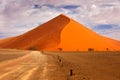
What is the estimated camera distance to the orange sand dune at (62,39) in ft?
503

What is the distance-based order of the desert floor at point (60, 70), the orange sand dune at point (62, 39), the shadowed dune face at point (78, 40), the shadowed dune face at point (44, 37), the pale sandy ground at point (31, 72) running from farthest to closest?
the shadowed dune face at point (44, 37) < the orange sand dune at point (62, 39) < the shadowed dune face at point (78, 40) < the desert floor at point (60, 70) < the pale sandy ground at point (31, 72)

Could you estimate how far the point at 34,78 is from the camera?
18.8 meters

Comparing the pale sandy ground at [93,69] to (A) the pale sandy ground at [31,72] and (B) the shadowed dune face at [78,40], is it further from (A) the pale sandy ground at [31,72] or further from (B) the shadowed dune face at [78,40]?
(B) the shadowed dune face at [78,40]

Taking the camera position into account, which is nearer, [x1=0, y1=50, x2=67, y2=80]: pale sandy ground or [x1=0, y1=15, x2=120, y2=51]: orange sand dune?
[x1=0, y1=50, x2=67, y2=80]: pale sandy ground

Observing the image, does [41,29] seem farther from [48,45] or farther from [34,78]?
[34,78]

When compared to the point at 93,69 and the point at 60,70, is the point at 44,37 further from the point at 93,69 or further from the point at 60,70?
the point at 60,70

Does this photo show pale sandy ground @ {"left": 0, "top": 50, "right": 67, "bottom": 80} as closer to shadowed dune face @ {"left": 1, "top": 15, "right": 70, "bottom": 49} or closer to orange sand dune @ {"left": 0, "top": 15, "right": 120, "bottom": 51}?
orange sand dune @ {"left": 0, "top": 15, "right": 120, "bottom": 51}

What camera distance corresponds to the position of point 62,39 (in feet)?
526

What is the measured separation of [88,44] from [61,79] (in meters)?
140

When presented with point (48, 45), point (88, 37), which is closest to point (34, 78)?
point (48, 45)

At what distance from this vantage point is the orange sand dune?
15325 cm

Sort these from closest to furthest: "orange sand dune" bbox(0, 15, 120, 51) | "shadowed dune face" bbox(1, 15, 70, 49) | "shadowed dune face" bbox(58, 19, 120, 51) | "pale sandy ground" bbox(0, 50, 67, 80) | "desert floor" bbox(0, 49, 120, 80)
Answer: "pale sandy ground" bbox(0, 50, 67, 80) < "desert floor" bbox(0, 49, 120, 80) < "shadowed dune face" bbox(58, 19, 120, 51) < "orange sand dune" bbox(0, 15, 120, 51) < "shadowed dune face" bbox(1, 15, 70, 49)

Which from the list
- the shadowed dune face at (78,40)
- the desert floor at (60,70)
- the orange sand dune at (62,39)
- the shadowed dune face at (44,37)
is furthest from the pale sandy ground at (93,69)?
the shadowed dune face at (44,37)

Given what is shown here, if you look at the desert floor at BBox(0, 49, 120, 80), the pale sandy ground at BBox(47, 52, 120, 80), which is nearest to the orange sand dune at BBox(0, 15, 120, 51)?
the pale sandy ground at BBox(47, 52, 120, 80)
